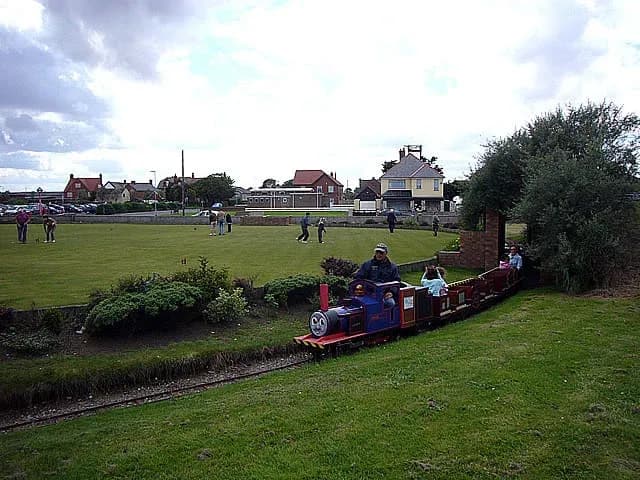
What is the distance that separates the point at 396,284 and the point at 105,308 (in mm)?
6158

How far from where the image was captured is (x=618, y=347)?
912 cm

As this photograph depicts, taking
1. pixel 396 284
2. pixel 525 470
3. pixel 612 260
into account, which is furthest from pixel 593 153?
pixel 525 470

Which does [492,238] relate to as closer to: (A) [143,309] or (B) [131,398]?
(A) [143,309]

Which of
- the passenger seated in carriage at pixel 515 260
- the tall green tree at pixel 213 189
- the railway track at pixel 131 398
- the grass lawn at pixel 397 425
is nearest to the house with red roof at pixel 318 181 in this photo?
the tall green tree at pixel 213 189

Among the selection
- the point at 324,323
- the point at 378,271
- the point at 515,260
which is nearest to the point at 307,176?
the point at 515,260

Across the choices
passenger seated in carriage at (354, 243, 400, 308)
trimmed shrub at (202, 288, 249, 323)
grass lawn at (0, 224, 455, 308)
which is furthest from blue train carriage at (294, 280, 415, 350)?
grass lawn at (0, 224, 455, 308)

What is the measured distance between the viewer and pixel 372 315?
37.1 feet

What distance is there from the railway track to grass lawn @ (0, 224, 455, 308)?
449 cm

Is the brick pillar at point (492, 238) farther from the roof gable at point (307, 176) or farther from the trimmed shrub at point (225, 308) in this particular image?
the roof gable at point (307, 176)

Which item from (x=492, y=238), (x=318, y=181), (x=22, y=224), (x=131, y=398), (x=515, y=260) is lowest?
(x=131, y=398)

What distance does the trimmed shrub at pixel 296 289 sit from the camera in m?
14.9

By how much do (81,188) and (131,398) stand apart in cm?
12590

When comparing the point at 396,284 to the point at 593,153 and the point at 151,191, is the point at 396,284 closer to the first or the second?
the point at 593,153

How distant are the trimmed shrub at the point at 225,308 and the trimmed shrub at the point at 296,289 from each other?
1.27 metres
